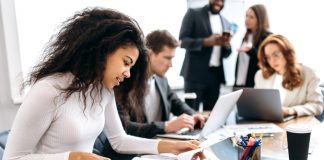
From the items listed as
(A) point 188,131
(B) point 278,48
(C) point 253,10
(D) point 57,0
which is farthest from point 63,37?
(C) point 253,10

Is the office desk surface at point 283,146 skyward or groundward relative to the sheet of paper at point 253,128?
skyward

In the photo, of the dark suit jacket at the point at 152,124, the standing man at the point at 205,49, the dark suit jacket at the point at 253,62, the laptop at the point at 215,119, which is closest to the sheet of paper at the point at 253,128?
the laptop at the point at 215,119

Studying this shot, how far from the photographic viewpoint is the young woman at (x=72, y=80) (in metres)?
0.98

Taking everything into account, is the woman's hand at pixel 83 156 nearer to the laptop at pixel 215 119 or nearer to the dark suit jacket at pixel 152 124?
the dark suit jacket at pixel 152 124

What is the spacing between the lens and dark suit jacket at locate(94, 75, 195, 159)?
56.5 inches

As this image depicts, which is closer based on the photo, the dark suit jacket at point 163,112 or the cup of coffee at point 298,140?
the cup of coffee at point 298,140

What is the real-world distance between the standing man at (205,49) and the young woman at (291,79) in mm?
695

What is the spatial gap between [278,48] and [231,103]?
679mm

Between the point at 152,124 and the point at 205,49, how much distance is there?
4.80ft

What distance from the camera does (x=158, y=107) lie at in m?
1.91

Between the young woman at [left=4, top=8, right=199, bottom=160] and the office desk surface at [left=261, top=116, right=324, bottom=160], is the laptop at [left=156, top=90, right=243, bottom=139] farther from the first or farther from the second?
the young woman at [left=4, top=8, right=199, bottom=160]

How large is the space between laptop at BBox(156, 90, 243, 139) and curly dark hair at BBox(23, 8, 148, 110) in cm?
53

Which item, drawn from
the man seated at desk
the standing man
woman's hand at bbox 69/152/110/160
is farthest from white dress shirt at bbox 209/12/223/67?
woman's hand at bbox 69/152/110/160

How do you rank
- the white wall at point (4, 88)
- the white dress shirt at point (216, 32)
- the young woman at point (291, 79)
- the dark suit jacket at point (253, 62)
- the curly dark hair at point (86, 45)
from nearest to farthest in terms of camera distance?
the curly dark hair at point (86, 45)
the young woman at point (291, 79)
the white wall at point (4, 88)
the dark suit jacket at point (253, 62)
the white dress shirt at point (216, 32)
